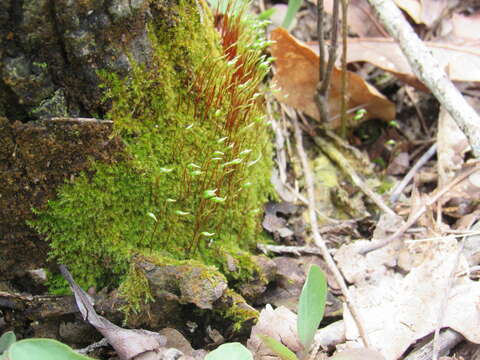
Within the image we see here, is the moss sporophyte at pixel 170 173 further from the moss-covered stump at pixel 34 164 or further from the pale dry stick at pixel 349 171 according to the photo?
the pale dry stick at pixel 349 171

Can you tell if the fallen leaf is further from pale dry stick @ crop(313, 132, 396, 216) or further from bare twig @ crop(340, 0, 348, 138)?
bare twig @ crop(340, 0, 348, 138)

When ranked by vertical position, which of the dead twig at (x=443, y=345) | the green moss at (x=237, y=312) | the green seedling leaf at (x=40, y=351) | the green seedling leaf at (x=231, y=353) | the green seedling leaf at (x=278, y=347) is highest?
the green seedling leaf at (x=40, y=351)

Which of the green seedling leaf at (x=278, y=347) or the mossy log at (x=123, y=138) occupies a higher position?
the mossy log at (x=123, y=138)

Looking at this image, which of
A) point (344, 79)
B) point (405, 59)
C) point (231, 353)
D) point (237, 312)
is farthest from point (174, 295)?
point (405, 59)

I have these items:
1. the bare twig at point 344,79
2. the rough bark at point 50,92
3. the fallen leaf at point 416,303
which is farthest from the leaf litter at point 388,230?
the rough bark at point 50,92

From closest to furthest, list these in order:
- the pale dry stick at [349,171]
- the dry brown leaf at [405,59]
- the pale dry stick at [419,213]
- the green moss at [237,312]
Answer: the green moss at [237,312]
the pale dry stick at [419,213]
the pale dry stick at [349,171]
the dry brown leaf at [405,59]

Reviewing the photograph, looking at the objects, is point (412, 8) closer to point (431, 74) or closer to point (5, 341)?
point (431, 74)

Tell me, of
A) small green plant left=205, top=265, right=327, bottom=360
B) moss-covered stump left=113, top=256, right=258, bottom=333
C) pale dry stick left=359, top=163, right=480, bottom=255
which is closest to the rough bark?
moss-covered stump left=113, top=256, right=258, bottom=333
